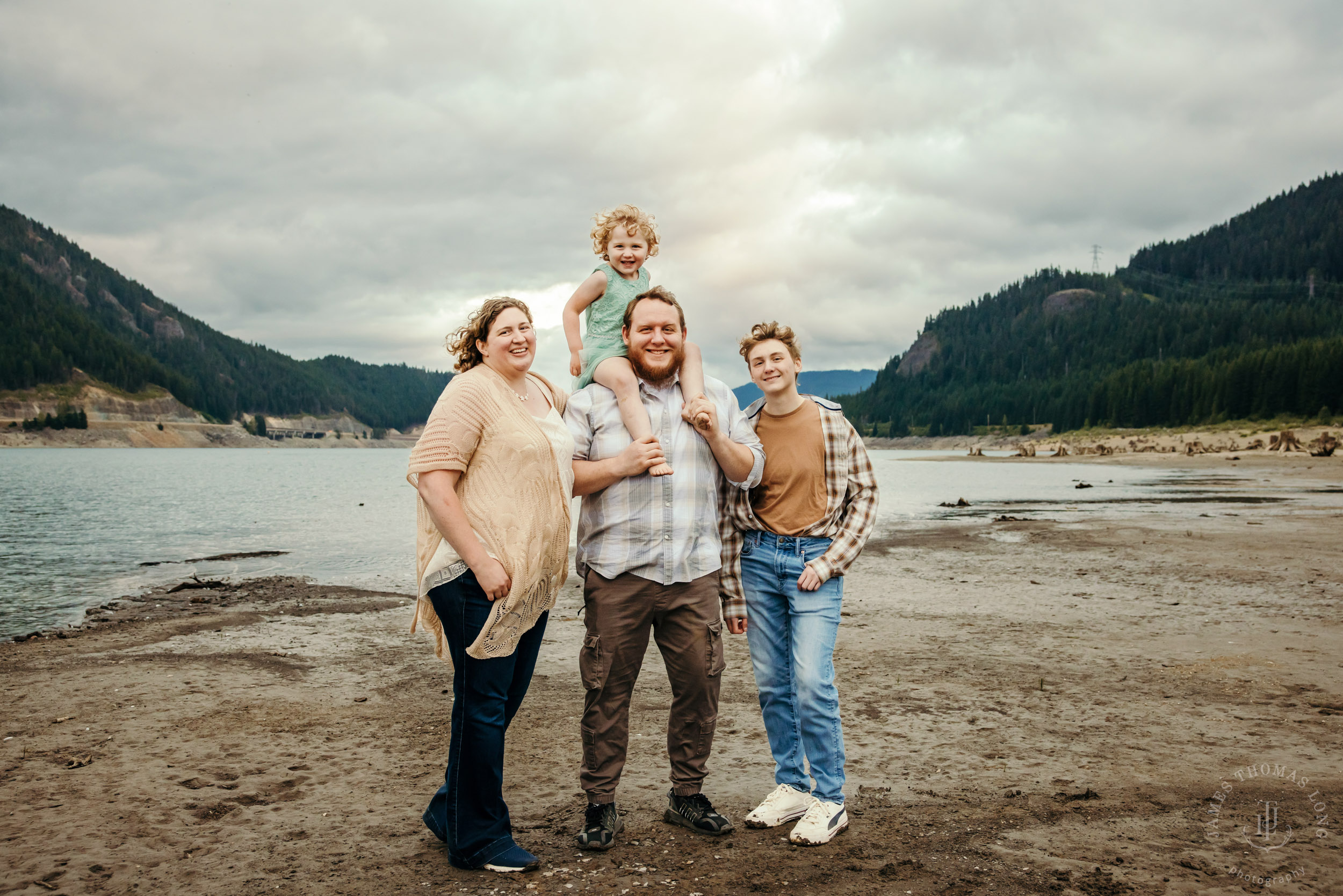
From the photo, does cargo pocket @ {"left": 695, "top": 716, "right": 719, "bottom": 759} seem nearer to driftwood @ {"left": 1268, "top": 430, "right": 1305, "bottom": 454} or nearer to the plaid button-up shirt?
the plaid button-up shirt

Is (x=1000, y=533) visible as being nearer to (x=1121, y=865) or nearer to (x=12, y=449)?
(x=1121, y=865)

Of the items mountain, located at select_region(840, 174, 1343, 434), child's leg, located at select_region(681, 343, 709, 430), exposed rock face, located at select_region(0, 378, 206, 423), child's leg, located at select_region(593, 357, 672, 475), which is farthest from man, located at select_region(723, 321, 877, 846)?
exposed rock face, located at select_region(0, 378, 206, 423)

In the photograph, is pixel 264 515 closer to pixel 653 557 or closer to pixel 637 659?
pixel 637 659

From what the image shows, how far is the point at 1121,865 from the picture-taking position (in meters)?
3.61

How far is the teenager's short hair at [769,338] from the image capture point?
4.44 meters

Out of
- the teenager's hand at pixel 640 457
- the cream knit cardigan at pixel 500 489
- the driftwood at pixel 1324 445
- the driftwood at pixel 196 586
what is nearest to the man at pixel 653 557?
the teenager's hand at pixel 640 457

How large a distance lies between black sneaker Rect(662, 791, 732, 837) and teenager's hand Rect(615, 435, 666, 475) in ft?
5.74

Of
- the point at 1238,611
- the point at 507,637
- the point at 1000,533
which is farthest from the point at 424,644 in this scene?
the point at 1000,533

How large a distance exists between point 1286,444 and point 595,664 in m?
67.7

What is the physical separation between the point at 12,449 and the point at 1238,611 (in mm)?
173896

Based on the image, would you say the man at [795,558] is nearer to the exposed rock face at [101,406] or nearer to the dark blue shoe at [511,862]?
the dark blue shoe at [511,862]

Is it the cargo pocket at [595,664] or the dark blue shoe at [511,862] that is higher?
the cargo pocket at [595,664]

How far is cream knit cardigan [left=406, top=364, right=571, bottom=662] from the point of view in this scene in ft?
11.8

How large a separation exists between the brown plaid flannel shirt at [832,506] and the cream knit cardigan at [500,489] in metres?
1.06
